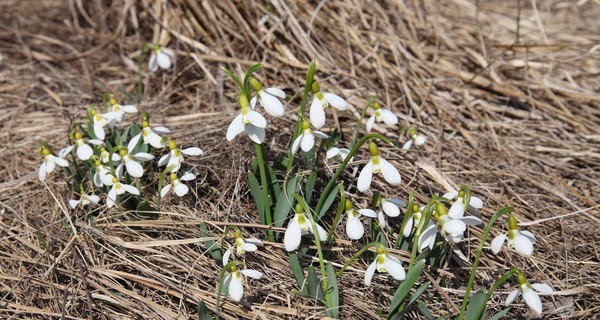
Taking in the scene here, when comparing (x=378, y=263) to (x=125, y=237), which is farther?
(x=125, y=237)

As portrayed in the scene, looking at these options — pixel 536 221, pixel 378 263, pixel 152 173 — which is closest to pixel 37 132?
pixel 152 173

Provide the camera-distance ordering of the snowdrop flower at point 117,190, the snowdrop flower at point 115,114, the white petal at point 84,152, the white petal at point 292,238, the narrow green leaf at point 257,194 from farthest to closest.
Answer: the snowdrop flower at point 115,114 < the white petal at point 84,152 < the snowdrop flower at point 117,190 < the narrow green leaf at point 257,194 < the white petal at point 292,238

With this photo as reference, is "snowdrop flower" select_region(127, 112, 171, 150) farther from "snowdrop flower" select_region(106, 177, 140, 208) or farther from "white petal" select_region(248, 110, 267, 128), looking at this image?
"white petal" select_region(248, 110, 267, 128)

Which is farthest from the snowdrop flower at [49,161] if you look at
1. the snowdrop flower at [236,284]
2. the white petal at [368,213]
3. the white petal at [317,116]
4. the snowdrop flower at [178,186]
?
the white petal at [368,213]

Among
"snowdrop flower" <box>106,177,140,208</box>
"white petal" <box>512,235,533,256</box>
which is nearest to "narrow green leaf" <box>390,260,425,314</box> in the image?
"white petal" <box>512,235,533,256</box>

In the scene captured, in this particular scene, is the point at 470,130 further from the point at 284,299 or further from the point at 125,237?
the point at 125,237

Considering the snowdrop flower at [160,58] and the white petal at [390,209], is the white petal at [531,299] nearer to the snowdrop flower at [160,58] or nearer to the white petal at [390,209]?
the white petal at [390,209]

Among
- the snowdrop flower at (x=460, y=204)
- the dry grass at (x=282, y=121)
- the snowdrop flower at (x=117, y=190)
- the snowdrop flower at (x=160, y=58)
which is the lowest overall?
the dry grass at (x=282, y=121)
